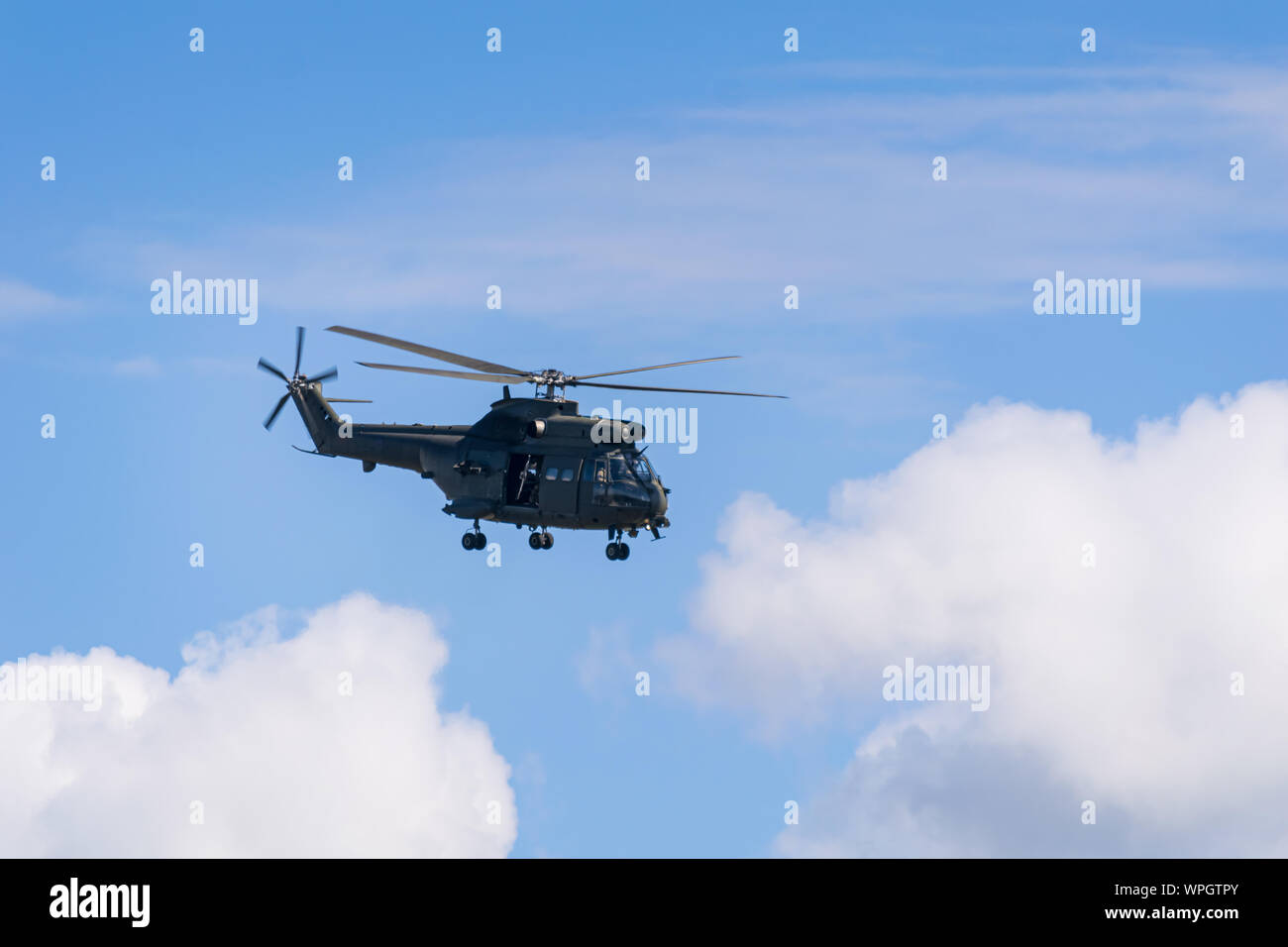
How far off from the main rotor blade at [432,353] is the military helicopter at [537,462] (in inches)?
1.7

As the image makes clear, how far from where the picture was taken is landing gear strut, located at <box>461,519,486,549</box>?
7844cm

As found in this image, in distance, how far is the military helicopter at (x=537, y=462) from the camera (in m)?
74.3

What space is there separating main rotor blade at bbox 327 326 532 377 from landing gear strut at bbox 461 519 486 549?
6.96 metres

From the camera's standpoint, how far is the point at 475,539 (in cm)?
7850

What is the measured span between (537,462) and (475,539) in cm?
492

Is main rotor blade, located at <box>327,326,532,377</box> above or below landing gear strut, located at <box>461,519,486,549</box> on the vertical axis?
above

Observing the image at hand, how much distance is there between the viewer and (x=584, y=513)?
245ft

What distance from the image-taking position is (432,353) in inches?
3014

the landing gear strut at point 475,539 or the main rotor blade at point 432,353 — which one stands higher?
the main rotor blade at point 432,353

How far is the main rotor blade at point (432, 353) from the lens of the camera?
74500mm

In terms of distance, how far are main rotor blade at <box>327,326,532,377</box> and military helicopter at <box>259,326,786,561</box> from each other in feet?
0.14
